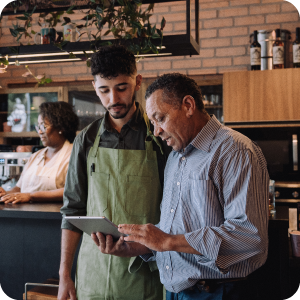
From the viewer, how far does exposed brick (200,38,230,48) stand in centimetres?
446

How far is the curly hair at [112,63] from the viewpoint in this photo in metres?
1.49

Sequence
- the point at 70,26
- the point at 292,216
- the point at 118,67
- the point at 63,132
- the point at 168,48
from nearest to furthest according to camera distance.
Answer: the point at 118,67
the point at 168,48
the point at 70,26
the point at 63,132
the point at 292,216

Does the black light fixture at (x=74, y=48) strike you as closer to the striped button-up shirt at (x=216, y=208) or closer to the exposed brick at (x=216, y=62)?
the striped button-up shirt at (x=216, y=208)

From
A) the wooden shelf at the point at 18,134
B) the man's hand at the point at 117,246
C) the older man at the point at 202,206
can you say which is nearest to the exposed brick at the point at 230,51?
the wooden shelf at the point at 18,134

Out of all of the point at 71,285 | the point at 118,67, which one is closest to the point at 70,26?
the point at 118,67

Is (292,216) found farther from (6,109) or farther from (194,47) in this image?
(6,109)

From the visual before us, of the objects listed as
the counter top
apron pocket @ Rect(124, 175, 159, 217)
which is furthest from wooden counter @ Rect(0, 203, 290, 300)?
apron pocket @ Rect(124, 175, 159, 217)

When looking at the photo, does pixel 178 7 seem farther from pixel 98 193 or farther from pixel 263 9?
pixel 98 193

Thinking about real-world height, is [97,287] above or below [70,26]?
below

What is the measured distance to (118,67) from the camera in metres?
1.49

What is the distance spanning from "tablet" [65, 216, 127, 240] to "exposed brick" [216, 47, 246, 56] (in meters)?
3.60

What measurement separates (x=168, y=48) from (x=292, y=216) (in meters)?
1.90

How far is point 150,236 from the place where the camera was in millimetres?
1143

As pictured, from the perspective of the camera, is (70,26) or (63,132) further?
(63,132)
